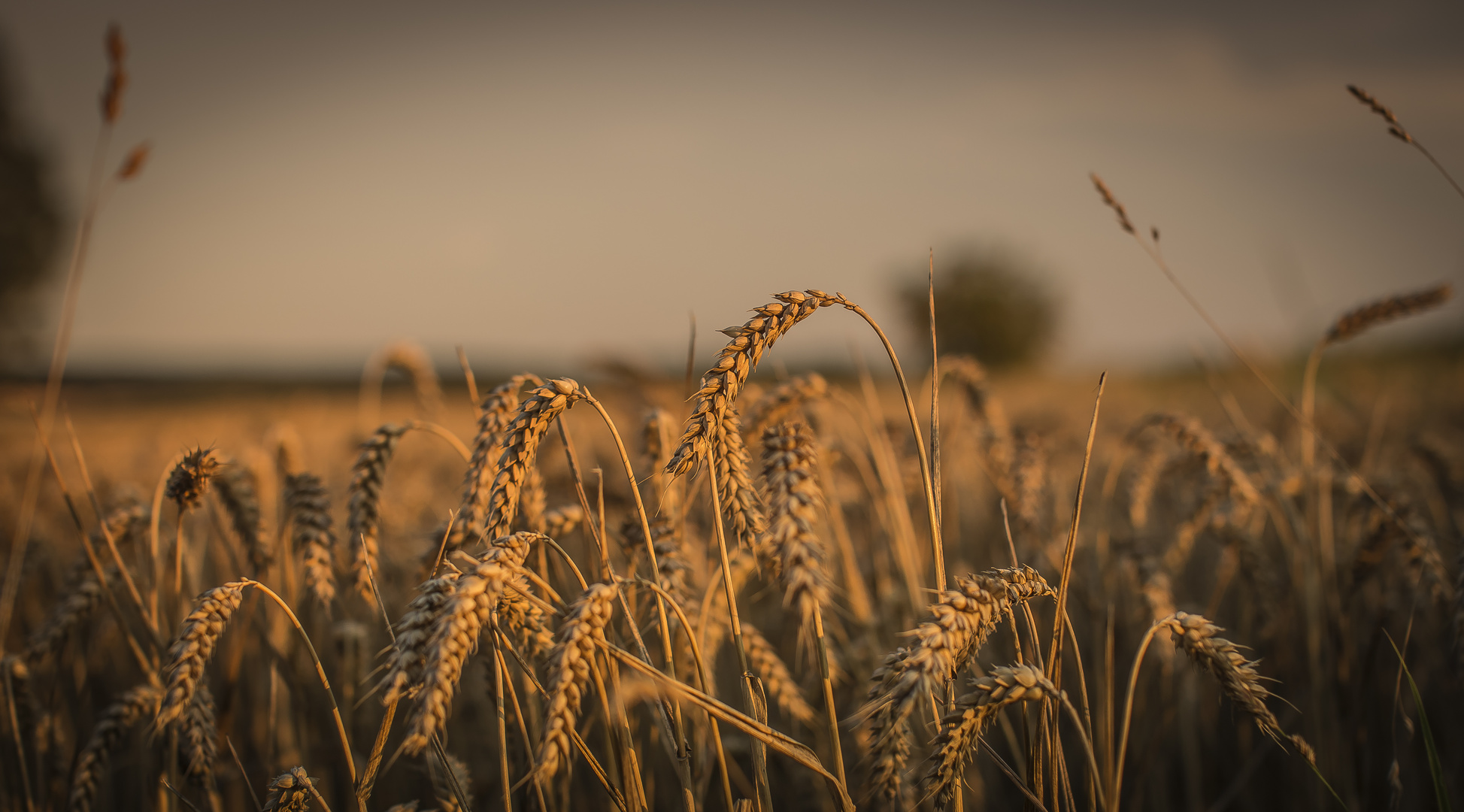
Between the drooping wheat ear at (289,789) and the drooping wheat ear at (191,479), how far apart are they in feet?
1.89

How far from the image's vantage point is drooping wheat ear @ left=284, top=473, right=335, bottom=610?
1.33m

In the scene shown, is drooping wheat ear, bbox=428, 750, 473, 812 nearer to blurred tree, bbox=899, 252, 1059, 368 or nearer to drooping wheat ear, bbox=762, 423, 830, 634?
drooping wheat ear, bbox=762, 423, 830, 634

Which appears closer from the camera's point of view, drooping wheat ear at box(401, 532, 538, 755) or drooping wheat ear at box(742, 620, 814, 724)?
drooping wheat ear at box(401, 532, 538, 755)

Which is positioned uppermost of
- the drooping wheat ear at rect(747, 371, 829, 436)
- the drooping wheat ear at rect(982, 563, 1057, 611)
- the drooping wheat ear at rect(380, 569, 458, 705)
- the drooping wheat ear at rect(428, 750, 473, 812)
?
the drooping wheat ear at rect(747, 371, 829, 436)

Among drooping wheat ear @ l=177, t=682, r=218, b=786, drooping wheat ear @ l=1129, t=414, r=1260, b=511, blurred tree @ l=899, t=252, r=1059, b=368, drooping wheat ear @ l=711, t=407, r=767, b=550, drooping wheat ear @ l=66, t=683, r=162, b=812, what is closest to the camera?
drooping wheat ear @ l=711, t=407, r=767, b=550

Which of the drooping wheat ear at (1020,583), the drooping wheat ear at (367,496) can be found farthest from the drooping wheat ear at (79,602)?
the drooping wheat ear at (1020,583)

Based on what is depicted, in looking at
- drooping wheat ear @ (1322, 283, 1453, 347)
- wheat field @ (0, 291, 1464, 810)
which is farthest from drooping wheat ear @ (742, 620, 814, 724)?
drooping wheat ear @ (1322, 283, 1453, 347)

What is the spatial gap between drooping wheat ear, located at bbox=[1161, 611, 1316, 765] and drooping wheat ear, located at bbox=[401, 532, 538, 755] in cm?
103

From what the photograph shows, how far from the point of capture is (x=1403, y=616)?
8.39ft

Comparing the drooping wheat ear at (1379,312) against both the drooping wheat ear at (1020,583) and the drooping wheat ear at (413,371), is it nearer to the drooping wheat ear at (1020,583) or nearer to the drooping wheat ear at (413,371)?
the drooping wheat ear at (1020,583)

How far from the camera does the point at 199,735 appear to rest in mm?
1268

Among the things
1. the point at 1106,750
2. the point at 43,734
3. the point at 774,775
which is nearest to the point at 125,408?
the point at 43,734

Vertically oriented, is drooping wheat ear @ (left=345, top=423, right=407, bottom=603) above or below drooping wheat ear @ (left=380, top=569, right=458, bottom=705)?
above

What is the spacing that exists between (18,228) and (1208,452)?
31.2 m
